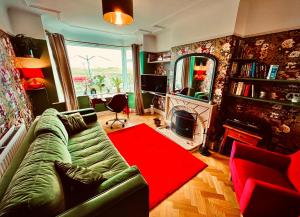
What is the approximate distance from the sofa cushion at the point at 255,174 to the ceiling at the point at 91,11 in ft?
8.28

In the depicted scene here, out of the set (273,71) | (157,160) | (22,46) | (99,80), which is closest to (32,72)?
(22,46)

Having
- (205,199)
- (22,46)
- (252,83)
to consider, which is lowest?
(205,199)

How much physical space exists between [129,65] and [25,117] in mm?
3415

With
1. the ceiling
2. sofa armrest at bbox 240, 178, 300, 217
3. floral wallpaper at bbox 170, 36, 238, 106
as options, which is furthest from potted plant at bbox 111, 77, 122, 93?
sofa armrest at bbox 240, 178, 300, 217

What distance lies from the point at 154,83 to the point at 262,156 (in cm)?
331

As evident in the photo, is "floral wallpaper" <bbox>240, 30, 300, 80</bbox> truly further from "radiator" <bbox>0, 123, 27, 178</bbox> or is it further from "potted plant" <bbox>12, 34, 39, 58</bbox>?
"potted plant" <bbox>12, 34, 39, 58</bbox>

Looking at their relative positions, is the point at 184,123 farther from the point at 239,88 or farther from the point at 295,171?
the point at 295,171

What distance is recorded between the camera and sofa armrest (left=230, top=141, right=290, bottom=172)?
157cm

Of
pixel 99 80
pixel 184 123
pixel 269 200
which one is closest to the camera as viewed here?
pixel 269 200

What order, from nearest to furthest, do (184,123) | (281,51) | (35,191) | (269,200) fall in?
(35,191) < (269,200) < (281,51) < (184,123)

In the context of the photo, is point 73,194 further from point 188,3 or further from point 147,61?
point 147,61

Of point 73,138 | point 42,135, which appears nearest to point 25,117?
point 73,138

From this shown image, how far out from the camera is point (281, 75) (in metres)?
1.96

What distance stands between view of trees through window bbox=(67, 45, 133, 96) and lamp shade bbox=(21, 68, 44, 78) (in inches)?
53.0
